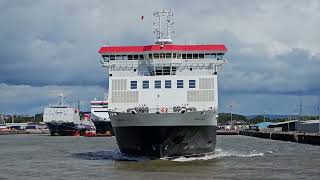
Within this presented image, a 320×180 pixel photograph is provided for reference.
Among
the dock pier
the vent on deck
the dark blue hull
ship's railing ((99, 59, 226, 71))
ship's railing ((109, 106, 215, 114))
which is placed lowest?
the dock pier

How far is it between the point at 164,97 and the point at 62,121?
106720 mm

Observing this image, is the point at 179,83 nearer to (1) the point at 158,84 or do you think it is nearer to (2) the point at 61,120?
(1) the point at 158,84

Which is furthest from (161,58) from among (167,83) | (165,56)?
(167,83)

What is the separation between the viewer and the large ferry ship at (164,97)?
35.3m

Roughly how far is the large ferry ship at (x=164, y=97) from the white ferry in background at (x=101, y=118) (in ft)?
265

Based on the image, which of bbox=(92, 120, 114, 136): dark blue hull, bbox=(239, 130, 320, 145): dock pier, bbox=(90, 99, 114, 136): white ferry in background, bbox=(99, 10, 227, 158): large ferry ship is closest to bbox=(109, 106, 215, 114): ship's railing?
bbox=(99, 10, 227, 158): large ferry ship

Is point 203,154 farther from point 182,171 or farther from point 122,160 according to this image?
point 182,171

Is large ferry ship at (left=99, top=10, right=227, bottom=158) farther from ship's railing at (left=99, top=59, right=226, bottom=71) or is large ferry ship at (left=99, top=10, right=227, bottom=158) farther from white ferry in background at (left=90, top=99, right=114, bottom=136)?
white ferry in background at (left=90, top=99, right=114, bottom=136)

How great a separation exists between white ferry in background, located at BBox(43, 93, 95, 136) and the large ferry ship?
99.7 m

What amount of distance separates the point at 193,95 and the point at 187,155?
4.45 meters

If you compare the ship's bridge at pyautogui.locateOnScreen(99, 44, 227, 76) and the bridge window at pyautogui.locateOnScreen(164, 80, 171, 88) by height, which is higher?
the ship's bridge at pyautogui.locateOnScreen(99, 44, 227, 76)

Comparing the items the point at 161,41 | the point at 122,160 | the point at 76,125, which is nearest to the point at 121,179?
the point at 122,160

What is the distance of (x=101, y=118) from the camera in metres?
123

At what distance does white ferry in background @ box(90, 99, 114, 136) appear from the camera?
123m
